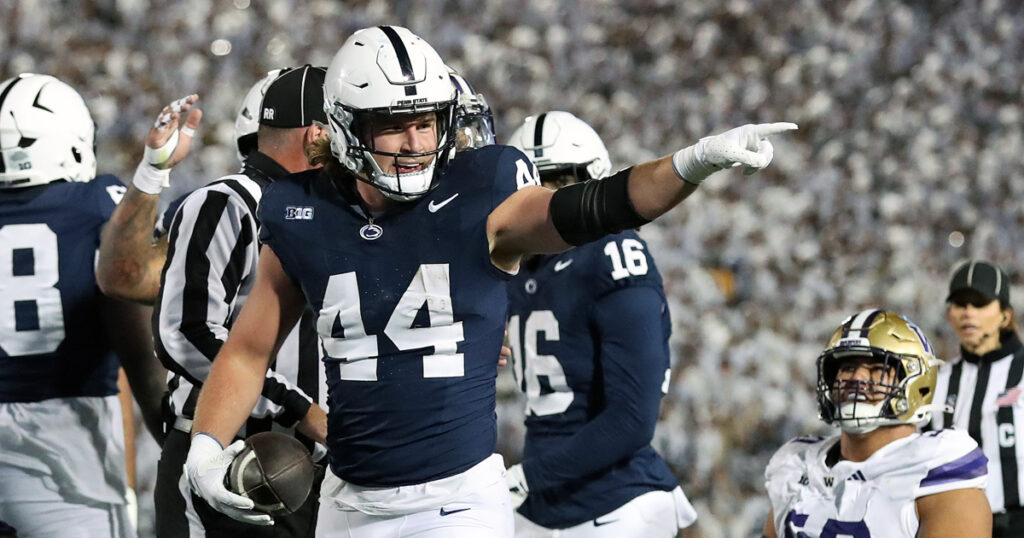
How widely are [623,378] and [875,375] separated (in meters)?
0.62

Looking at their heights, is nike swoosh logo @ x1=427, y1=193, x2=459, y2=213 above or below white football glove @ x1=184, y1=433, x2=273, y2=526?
above

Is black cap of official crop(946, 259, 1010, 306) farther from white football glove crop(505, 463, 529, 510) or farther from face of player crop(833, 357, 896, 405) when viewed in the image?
white football glove crop(505, 463, 529, 510)

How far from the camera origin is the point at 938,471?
288 centimetres

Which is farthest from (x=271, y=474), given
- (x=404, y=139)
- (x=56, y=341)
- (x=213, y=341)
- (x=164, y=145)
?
(x=56, y=341)

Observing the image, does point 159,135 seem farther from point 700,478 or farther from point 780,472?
point 700,478

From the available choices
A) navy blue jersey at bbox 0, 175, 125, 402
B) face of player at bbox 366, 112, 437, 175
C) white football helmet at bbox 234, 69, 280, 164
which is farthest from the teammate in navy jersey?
face of player at bbox 366, 112, 437, 175

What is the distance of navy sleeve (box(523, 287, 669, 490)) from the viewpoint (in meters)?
3.18

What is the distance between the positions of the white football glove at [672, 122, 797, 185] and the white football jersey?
128 cm

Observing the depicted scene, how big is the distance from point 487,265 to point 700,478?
4522 mm

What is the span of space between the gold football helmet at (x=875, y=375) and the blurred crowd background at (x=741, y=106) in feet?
12.6

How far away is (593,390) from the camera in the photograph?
3.31 metres

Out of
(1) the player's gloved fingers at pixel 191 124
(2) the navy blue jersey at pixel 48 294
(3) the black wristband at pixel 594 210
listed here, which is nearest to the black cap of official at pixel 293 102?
(1) the player's gloved fingers at pixel 191 124

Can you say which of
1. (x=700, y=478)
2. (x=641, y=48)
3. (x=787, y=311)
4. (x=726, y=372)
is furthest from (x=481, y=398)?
(x=641, y=48)

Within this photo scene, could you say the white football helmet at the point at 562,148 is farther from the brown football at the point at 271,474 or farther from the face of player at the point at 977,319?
the face of player at the point at 977,319
